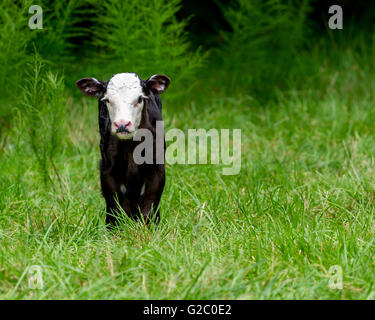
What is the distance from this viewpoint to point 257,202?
3.96 m

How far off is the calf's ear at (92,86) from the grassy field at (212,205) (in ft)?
2.49

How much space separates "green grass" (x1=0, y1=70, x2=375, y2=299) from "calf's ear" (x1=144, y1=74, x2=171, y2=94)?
77 centimetres

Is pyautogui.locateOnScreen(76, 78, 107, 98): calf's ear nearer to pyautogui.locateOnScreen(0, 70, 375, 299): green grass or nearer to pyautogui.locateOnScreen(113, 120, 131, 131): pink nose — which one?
pyautogui.locateOnScreen(113, 120, 131, 131): pink nose

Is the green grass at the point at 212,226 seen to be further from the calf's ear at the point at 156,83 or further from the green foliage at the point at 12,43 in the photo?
the calf's ear at the point at 156,83

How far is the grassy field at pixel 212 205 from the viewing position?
119 inches

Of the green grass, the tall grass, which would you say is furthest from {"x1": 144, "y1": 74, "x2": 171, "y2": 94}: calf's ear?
the tall grass

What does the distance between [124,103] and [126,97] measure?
0.13 ft

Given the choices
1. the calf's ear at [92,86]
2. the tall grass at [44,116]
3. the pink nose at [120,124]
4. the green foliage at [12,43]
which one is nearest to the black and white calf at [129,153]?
the calf's ear at [92,86]

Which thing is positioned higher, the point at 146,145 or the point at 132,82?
the point at 132,82

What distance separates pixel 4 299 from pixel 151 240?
0.90m

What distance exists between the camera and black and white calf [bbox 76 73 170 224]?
3447mm

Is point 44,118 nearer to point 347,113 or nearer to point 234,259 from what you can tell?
point 234,259
